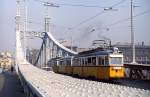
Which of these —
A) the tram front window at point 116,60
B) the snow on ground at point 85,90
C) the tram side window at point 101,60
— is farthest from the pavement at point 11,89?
the snow on ground at point 85,90

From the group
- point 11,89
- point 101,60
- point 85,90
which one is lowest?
point 11,89

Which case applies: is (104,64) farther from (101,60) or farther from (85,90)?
(85,90)

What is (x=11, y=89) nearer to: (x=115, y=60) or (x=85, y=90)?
(x=115, y=60)

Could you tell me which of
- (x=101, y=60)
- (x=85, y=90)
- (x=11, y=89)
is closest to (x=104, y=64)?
(x=101, y=60)

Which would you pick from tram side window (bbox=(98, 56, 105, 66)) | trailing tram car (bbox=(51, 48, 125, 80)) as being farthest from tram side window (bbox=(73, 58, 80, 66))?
tram side window (bbox=(98, 56, 105, 66))

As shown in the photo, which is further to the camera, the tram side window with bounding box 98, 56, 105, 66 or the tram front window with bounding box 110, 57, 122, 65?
the tram side window with bounding box 98, 56, 105, 66

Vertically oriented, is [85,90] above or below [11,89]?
above

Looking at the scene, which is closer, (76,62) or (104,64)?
(104,64)

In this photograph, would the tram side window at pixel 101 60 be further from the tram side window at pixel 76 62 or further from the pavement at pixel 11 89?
the tram side window at pixel 76 62

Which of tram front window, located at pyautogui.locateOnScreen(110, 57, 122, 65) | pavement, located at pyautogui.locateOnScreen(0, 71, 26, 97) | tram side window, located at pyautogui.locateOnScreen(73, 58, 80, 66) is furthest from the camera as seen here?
tram side window, located at pyautogui.locateOnScreen(73, 58, 80, 66)

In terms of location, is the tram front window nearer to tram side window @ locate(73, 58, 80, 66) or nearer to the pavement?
the pavement

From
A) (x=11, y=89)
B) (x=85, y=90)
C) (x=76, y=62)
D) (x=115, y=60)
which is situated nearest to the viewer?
(x=85, y=90)

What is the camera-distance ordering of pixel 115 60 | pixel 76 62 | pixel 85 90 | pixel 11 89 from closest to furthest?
pixel 85 90 → pixel 115 60 → pixel 11 89 → pixel 76 62

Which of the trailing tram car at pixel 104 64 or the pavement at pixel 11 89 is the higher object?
the trailing tram car at pixel 104 64
